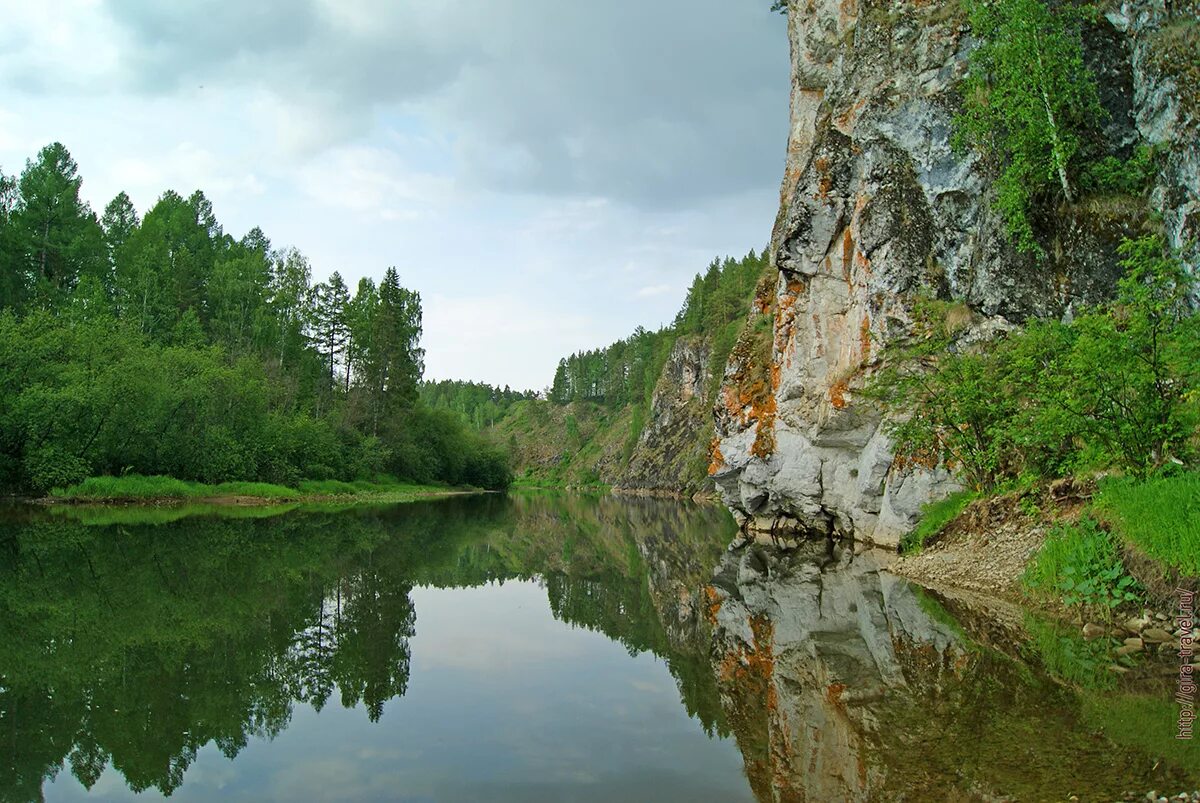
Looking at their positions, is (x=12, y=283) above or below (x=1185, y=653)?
above

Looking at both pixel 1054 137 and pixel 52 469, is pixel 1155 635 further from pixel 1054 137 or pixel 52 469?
pixel 52 469

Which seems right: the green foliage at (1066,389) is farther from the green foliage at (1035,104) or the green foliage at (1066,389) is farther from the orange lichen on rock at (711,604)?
the orange lichen on rock at (711,604)

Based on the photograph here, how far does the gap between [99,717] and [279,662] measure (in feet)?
8.30

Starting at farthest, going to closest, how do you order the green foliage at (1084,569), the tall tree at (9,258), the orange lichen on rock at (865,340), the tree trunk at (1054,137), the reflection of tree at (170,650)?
the tall tree at (9,258), the orange lichen on rock at (865,340), the tree trunk at (1054,137), the green foliage at (1084,569), the reflection of tree at (170,650)

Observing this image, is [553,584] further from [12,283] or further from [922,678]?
[12,283]

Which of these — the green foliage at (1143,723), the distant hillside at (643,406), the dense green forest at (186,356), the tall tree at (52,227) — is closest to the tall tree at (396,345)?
the dense green forest at (186,356)

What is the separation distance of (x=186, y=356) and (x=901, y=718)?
48.0 m

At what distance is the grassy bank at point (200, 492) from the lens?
3878 centimetres

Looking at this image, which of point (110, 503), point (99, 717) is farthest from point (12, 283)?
point (99, 717)

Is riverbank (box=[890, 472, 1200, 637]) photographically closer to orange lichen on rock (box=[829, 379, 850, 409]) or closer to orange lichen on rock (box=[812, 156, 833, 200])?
orange lichen on rock (box=[829, 379, 850, 409])

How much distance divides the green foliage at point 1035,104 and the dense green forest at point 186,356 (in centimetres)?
4118

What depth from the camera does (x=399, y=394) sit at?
6800cm

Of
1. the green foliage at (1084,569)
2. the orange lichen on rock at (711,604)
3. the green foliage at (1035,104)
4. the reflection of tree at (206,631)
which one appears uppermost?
the green foliage at (1035,104)

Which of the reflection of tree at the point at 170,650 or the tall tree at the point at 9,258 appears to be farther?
the tall tree at the point at 9,258
